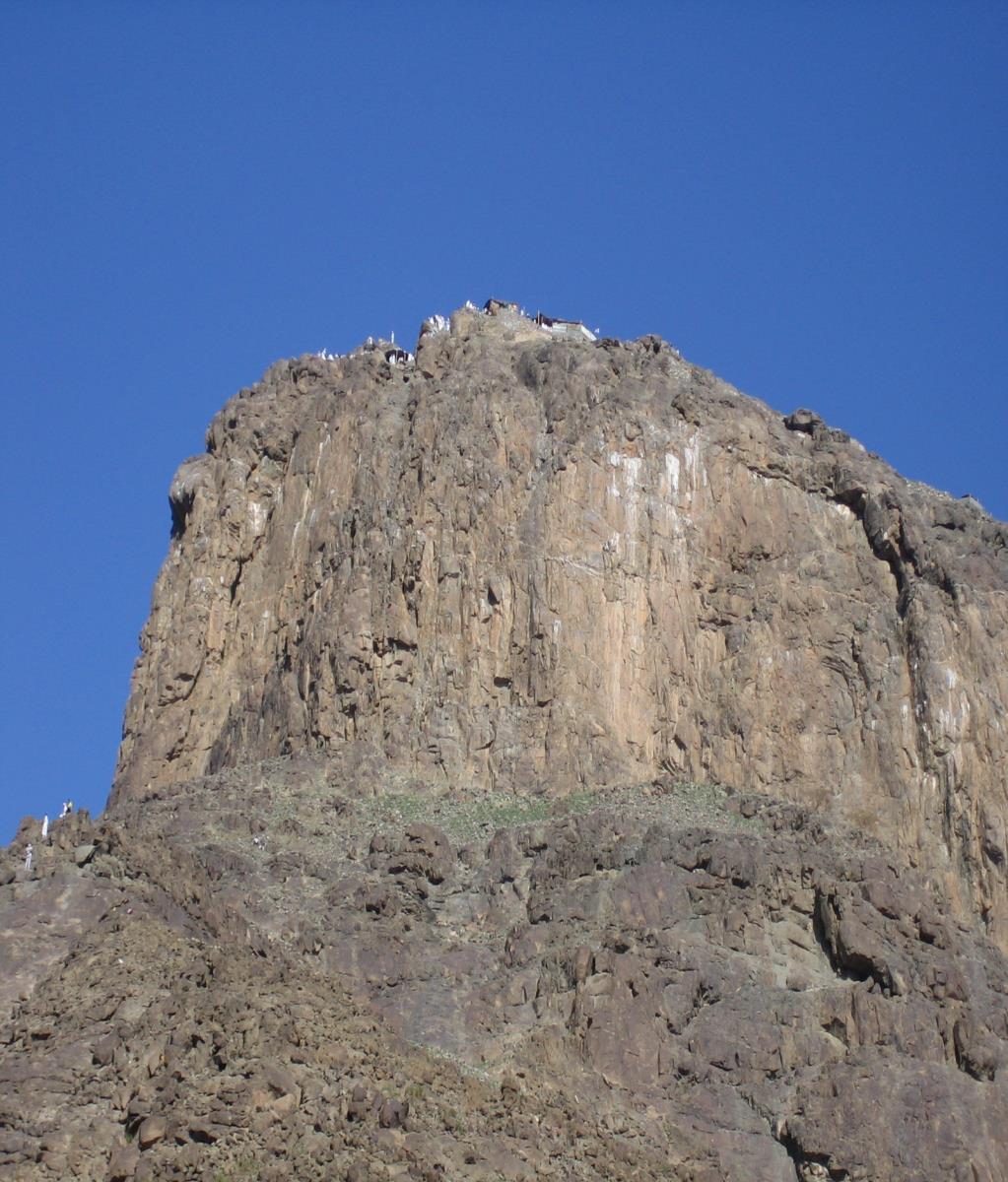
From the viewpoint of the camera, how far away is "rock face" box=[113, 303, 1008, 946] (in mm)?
98188

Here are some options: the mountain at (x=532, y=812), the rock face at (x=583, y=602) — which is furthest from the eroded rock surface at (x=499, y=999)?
the rock face at (x=583, y=602)

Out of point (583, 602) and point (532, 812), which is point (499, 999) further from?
A: point (583, 602)

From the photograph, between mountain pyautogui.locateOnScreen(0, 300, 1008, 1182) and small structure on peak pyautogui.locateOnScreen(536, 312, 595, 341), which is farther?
small structure on peak pyautogui.locateOnScreen(536, 312, 595, 341)

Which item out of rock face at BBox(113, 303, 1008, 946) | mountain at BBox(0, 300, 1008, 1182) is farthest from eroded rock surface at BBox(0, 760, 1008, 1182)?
rock face at BBox(113, 303, 1008, 946)

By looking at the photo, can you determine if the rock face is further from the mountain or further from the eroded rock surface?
the eroded rock surface

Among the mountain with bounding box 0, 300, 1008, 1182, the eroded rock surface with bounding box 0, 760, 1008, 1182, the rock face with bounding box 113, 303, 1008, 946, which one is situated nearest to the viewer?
the eroded rock surface with bounding box 0, 760, 1008, 1182

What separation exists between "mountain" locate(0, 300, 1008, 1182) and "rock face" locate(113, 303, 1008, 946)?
0.17 m

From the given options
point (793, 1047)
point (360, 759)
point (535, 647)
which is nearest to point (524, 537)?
point (535, 647)

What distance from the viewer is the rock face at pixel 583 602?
9819 cm

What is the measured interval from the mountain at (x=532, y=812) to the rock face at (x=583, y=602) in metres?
0.17

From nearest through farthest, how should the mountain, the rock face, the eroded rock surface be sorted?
1. the eroded rock surface
2. the mountain
3. the rock face

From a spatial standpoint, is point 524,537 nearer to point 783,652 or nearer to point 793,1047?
point 783,652

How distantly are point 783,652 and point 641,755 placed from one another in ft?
25.1

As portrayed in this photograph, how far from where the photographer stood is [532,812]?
309 feet
